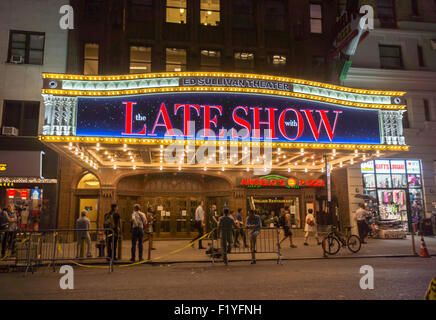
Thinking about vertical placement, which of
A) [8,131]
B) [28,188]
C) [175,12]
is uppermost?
[175,12]

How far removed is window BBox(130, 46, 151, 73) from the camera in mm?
21969

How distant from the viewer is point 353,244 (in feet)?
47.8

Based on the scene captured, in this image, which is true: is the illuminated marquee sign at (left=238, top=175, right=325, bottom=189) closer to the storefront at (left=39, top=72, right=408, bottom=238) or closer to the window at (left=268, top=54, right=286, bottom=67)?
the storefront at (left=39, top=72, right=408, bottom=238)

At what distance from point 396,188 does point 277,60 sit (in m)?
11.6

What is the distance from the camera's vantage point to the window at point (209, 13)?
899 inches

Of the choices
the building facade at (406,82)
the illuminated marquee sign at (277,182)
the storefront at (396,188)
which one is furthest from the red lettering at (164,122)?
the storefront at (396,188)

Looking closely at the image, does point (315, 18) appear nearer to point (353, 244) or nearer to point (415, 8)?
point (415, 8)

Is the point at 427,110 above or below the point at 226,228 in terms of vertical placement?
above

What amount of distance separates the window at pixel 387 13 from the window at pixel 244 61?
9703 mm

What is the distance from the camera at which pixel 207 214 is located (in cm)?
2288

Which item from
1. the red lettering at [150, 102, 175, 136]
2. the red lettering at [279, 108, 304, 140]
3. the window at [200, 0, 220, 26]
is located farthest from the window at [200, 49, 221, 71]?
the red lettering at [150, 102, 175, 136]

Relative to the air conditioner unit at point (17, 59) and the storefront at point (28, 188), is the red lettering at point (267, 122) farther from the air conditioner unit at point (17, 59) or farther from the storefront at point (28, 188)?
the air conditioner unit at point (17, 59)

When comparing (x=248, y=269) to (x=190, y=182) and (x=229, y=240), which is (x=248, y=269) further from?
(x=190, y=182)

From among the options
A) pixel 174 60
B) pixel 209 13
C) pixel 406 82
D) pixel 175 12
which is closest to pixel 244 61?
pixel 209 13
